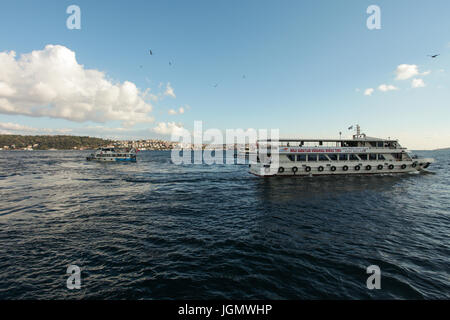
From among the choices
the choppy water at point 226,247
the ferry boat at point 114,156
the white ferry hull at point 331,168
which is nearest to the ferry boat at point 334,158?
the white ferry hull at point 331,168

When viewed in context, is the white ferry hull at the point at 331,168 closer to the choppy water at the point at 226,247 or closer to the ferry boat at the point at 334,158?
the ferry boat at the point at 334,158

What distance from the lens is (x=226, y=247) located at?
383 inches

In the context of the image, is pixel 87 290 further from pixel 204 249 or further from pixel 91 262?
pixel 204 249

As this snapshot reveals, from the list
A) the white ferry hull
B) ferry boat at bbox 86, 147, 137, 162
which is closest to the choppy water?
the white ferry hull

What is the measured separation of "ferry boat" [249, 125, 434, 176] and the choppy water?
12773 mm

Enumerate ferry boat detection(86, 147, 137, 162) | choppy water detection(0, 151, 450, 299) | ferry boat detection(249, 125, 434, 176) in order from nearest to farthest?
choppy water detection(0, 151, 450, 299)
ferry boat detection(249, 125, 434, 176)
ferry boat detection(86, 147, 137, 162)

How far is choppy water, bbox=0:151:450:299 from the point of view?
682 cm

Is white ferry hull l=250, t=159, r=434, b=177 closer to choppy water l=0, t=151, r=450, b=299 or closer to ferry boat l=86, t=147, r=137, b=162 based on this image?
choppy water l=0, t=151, r=450, b=299

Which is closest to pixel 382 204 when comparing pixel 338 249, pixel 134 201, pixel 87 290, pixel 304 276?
pixel 338 249

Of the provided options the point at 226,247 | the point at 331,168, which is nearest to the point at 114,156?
the point at 331,168

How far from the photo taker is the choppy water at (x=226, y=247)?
A: 6.82m

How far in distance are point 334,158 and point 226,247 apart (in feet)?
100

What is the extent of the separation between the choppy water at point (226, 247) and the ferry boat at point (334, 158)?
41.9 feet

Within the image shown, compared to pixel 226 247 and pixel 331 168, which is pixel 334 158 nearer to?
pixel 331 168
